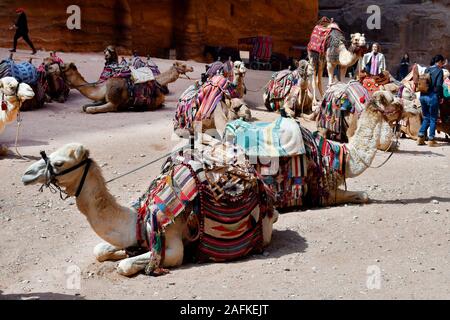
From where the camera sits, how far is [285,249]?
17.7ft

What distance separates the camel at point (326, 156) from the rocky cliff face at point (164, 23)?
46.5ft

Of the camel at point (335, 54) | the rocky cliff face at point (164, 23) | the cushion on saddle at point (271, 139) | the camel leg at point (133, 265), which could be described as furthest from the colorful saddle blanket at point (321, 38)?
the camel leg at point (133, 265)

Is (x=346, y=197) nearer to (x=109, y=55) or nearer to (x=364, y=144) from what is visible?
(x=364, y=144)

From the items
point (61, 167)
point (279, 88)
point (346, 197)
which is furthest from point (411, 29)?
point (61, 167)

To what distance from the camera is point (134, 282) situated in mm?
4707

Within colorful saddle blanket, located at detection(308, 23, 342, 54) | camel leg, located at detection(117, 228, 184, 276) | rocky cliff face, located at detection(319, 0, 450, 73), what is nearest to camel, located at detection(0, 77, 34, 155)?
camel leg, located at detection(117, 228, 184, 276)

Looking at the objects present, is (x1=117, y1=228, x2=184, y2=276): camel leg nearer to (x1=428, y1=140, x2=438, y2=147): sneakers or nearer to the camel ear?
the camel ear

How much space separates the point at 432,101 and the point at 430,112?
17cm

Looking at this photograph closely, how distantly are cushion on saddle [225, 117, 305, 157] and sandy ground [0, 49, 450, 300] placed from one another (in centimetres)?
63

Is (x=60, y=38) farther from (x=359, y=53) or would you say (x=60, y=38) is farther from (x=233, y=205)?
(x=233, y=205)

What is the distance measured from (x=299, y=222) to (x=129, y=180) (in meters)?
2.58

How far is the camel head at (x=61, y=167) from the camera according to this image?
Answer: 453cm

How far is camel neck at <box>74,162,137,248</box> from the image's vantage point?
15.6 ft

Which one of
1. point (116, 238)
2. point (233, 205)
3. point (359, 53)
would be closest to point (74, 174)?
point (116, 238)
